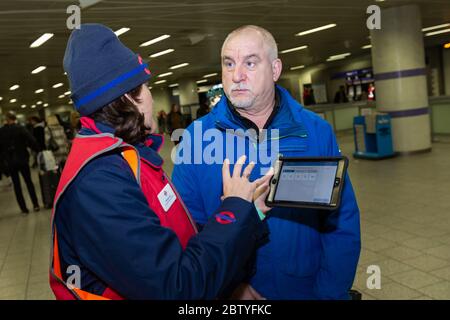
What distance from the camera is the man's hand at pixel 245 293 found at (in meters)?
1.65

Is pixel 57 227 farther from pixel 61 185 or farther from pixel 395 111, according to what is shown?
pixel 395 111

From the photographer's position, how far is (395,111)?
1012cm

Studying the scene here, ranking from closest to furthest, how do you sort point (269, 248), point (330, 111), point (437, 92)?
point (269, 248) < point (330, 111) < point (437, 92)

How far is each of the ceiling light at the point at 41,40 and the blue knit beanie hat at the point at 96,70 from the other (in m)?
8.60

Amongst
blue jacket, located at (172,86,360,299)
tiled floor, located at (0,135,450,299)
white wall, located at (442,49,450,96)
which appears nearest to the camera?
blue jacket, located at (172,86,360,299)

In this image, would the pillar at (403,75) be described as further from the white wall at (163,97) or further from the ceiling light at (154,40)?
the white wall at (163,97)

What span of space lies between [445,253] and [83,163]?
400 cm

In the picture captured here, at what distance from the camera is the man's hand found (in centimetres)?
165

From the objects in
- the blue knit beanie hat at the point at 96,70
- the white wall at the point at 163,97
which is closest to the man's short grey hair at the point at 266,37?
the blue knit beanie hat at the point at 96,70

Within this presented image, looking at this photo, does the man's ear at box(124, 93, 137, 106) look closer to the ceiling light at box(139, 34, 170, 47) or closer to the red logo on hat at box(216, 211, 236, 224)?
the red logo on hat at box(216, 211, 236, 224)

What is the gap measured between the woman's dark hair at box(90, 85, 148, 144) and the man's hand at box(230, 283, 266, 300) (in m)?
0.76

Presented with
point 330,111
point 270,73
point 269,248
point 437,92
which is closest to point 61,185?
point 269,248

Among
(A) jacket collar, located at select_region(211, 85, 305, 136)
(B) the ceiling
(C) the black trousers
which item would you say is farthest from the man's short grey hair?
(C) the black trousers

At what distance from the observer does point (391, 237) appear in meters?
4.73
